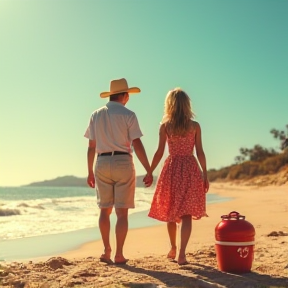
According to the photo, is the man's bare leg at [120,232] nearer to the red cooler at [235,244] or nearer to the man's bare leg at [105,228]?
the man's bare leg at [105,228]

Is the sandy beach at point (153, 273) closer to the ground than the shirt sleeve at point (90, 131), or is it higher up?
closer to the ground

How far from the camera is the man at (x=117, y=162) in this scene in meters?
5.68

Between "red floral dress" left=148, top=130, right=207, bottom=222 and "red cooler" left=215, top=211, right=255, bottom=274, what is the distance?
Answer: 55 cm

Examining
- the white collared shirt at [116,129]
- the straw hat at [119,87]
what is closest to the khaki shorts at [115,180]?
the white collared shirt at [116,129]

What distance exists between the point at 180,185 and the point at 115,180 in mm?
708

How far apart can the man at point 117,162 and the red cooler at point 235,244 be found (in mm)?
1033

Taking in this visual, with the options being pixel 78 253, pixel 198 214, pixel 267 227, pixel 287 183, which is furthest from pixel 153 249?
pixel 287 183

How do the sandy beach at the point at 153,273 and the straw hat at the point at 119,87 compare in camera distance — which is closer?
the sandy beach at the point at 153,273

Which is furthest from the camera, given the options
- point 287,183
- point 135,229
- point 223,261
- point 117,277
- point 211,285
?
point 287,183

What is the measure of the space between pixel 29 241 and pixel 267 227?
4317mm

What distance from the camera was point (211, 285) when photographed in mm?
4551

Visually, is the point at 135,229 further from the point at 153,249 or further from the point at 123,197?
the point at 123,197

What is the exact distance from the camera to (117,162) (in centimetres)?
564

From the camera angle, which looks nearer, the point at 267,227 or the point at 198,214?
the point at 198,214
